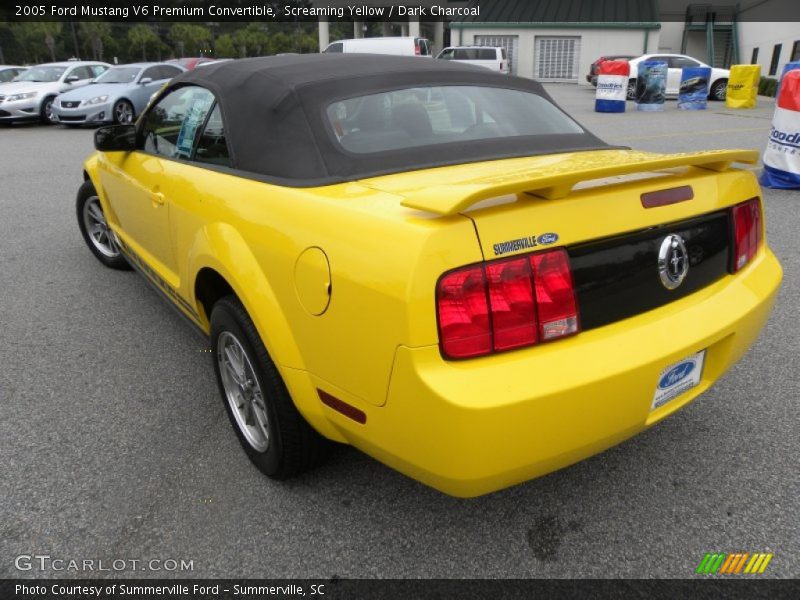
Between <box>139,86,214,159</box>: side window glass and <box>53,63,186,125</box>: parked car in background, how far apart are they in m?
11.5

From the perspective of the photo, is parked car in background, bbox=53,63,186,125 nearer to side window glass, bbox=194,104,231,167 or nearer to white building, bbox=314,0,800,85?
side window glass, bbox=194,104,231,167

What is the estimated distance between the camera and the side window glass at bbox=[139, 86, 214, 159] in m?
2.99

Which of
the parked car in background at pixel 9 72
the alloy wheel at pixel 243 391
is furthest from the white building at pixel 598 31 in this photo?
the alloy wheel at pixel 243 391

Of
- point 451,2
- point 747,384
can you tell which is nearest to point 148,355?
point 747,384

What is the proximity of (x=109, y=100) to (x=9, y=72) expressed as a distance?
5.22m

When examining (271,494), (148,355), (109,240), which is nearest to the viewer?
(271,494)

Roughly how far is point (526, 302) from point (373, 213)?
514mm

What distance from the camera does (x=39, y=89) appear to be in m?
15.2

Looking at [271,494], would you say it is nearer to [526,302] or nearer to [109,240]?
[526,302]

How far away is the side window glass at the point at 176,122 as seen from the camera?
118 inches

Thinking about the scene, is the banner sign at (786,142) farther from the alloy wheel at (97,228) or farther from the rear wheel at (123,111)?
the rear wheel at (123,111)

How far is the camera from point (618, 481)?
2.38 metres

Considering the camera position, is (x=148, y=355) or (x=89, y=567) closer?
(x=89, y=567)
